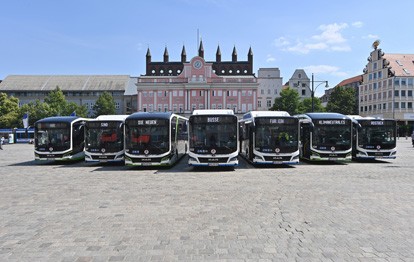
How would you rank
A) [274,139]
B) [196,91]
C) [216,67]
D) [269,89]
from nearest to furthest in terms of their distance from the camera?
1. [274,139]
2. [196,91]
3. [269,89]
4. [216,67]

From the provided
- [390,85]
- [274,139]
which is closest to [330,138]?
[274,139]

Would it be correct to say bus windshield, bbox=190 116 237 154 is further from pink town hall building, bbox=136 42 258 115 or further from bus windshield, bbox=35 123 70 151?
pink town hall building, bbox=136 42 258 115

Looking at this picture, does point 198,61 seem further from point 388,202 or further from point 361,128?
point 388,202

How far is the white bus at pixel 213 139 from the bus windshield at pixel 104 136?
16.5 feet

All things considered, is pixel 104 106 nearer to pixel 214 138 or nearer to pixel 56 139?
pixel 56 139

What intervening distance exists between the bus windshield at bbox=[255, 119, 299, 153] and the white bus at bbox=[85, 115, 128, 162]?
7.73m

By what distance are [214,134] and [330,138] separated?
7.26m

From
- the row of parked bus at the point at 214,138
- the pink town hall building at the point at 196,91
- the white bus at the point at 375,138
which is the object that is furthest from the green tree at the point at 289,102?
the row of parked bus at the point at 214,138

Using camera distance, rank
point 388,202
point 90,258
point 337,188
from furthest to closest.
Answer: point 337,188, point 388,202, point 90,258

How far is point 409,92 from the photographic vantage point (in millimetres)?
78312

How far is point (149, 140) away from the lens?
18.4m

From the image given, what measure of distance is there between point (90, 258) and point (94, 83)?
107318 mm

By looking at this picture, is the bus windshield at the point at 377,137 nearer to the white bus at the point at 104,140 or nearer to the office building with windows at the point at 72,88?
the white bus at the point at 104,140

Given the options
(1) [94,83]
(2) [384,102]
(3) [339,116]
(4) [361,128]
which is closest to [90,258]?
(3) [339,116]
